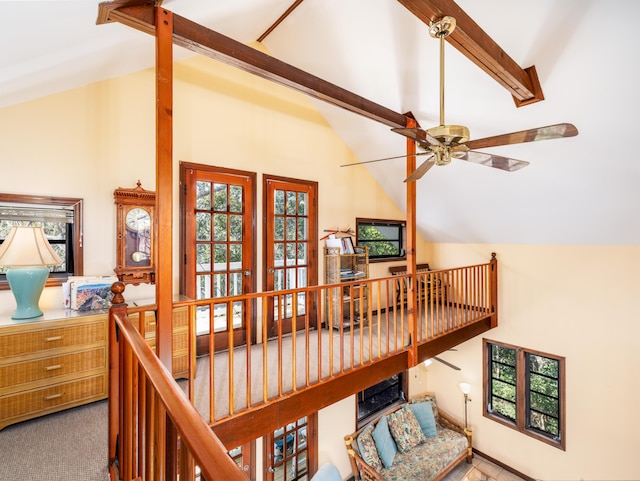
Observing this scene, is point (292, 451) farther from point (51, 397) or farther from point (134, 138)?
point (134, 138)

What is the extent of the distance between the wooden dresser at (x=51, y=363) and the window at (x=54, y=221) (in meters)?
0.38

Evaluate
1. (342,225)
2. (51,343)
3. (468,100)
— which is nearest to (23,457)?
Answer: (51,343)

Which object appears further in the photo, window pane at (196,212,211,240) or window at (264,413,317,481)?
window at (264,413,317,481)

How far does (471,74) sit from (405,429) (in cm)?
493

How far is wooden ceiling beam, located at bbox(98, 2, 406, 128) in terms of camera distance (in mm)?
1795

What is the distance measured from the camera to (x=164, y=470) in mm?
996

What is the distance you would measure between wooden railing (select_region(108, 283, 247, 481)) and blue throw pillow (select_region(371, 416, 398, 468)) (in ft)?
12.2

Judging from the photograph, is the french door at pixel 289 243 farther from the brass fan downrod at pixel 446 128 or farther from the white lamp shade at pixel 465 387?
the white lamp shade at pixel 465 387

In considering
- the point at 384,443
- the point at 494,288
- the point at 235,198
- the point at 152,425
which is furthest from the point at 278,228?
the point at 494,288

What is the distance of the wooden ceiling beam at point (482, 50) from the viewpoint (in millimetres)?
1832

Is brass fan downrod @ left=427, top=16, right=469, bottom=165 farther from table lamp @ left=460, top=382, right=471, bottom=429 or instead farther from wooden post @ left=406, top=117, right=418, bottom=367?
table lamp @ left=460, top=382, right=471, bottom=429

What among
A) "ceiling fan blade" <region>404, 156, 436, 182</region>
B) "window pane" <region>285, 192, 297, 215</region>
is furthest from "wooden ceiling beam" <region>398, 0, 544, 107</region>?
"window pane" <region>285, 192, 297, 215</region>

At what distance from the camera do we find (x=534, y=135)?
1.89 m

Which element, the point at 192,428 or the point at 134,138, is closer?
the point at 192,428
